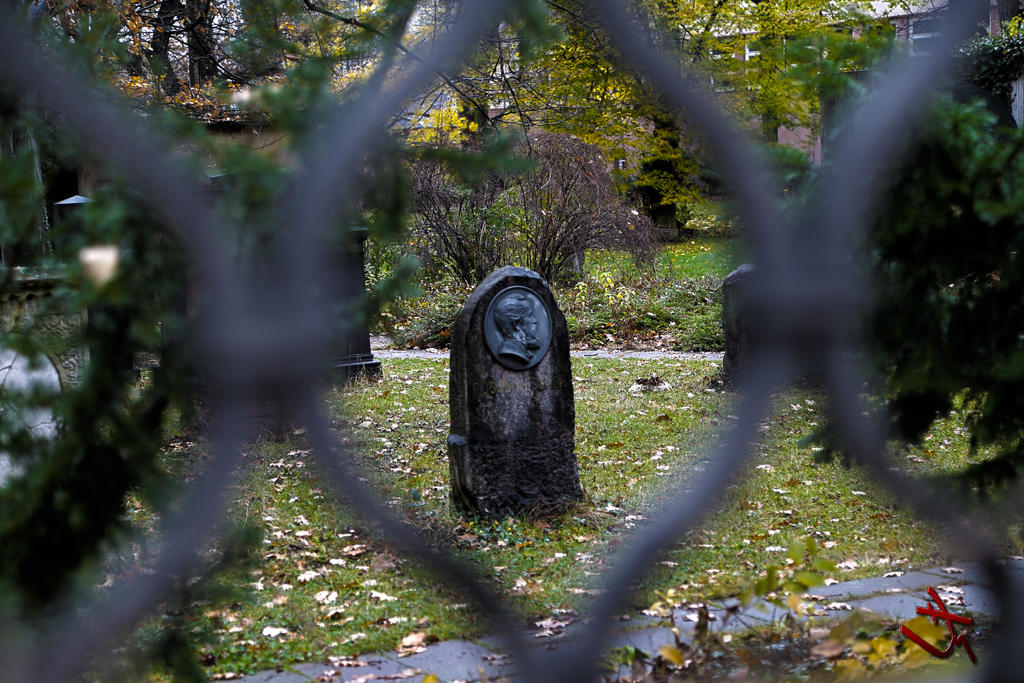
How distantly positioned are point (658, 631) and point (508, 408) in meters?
2.28

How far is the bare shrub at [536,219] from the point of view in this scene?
46.8ft

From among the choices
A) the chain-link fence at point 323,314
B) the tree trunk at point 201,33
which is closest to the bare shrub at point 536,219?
the tree trunk at point 201,33

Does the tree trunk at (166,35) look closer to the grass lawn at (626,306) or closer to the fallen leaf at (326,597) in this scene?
the fallen leaf at (326,597)

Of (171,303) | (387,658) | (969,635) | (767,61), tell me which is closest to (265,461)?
(387,658)

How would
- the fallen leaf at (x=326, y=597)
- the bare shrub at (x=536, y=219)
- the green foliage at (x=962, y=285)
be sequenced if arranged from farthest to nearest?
the bare shrub at (x=536, y=219) < the fallen leaf at (x=326, y=597) < the green foliage at (x=962, y=285)

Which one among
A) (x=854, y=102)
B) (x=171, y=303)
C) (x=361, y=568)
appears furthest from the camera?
(x=361, y=568)

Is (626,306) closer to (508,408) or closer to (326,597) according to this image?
(508,408)

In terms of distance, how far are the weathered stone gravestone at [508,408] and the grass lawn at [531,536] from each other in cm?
20

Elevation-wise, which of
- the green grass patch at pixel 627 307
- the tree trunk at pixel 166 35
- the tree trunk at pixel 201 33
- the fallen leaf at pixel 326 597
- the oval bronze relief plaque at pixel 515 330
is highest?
the tree trunk at pixel 166 35

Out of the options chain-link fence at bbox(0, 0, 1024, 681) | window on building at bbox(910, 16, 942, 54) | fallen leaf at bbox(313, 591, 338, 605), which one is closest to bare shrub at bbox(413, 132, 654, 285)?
fallen leaf at bbox(313, 591, 338, 605)

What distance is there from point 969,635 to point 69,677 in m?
3.61

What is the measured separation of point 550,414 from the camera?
18.5 feet

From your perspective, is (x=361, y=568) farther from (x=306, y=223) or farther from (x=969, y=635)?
(x=306, y=223)

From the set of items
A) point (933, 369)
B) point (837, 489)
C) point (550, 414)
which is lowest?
point (837, 489)
